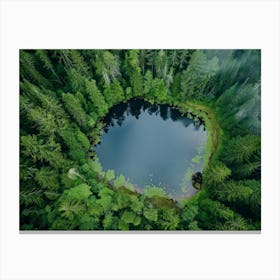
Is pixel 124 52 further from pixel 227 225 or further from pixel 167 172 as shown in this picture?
pixel 227 225

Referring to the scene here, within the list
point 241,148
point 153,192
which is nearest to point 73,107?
point 153,192

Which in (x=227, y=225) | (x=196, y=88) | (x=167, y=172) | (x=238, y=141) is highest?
(x=196, y=88)

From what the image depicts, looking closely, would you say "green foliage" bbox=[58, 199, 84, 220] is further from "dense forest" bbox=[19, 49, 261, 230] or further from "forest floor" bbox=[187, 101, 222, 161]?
"forest floor" bbox=[187, 101, 222, 161]
